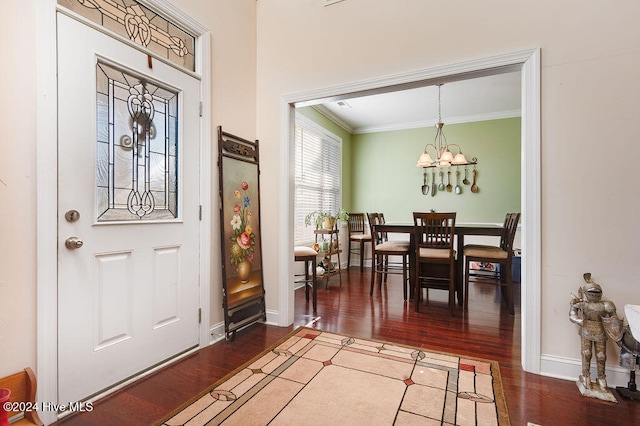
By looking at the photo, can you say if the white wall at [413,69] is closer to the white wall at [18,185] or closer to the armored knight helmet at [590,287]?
the white wall at [18,185]

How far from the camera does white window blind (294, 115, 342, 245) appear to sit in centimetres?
461

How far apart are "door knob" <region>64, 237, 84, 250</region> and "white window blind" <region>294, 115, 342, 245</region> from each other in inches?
117

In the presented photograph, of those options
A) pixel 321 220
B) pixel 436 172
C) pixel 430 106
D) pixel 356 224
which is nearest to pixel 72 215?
pixel 321 220

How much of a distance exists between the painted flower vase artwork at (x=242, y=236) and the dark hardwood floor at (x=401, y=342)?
1.90 ft

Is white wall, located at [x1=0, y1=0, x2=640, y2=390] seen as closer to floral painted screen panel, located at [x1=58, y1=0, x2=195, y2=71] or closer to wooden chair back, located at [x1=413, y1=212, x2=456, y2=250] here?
floral painted screen panel, located at [x1=58, y1=0, x2=195, y2=71]

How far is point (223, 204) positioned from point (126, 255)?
815 mm

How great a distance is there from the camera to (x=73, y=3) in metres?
1.63

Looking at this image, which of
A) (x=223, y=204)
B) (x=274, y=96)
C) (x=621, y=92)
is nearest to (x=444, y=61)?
(x=621, y=92)

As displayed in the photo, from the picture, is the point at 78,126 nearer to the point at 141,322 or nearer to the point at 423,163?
the point at 141,322

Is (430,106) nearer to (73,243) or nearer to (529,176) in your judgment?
(529,176)

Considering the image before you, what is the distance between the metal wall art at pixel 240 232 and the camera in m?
2.51

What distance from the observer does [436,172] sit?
5.78 meters

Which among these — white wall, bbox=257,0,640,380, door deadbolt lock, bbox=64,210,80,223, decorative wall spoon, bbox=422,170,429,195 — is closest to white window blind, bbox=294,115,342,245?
decorative wall spoon, bbox=422,170,429,195

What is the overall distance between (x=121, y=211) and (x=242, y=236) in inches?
39.7
